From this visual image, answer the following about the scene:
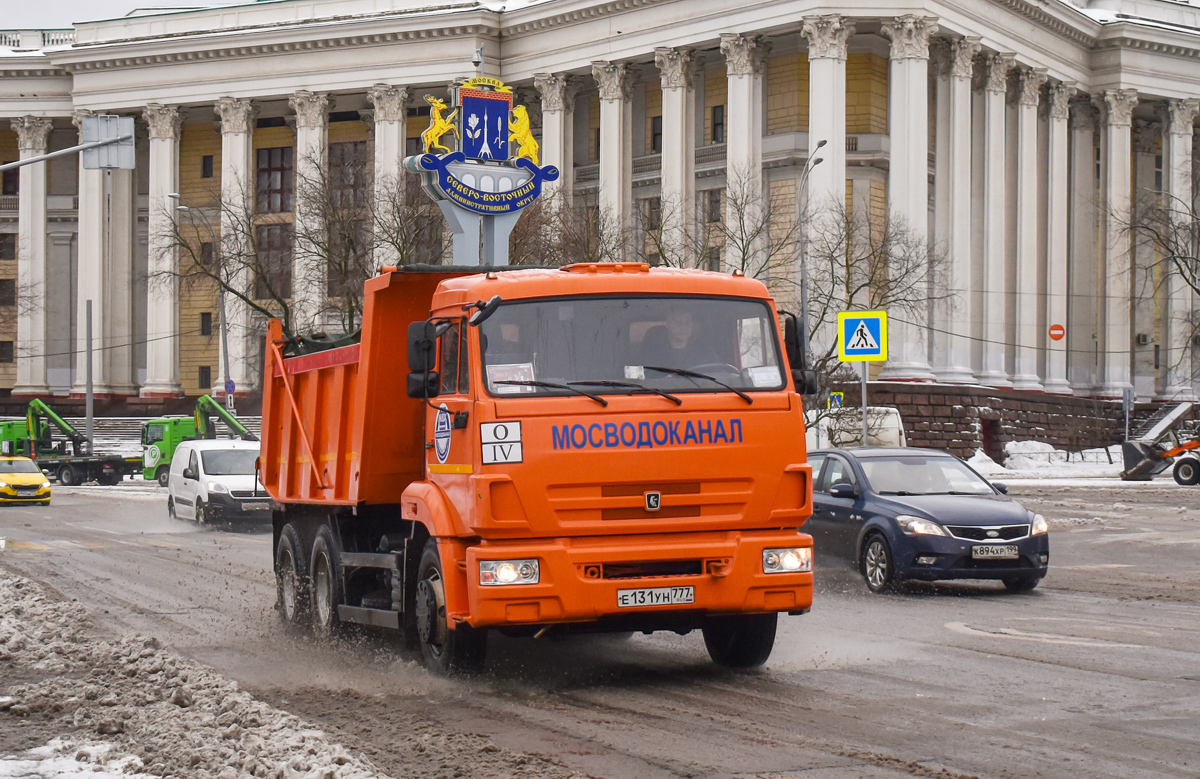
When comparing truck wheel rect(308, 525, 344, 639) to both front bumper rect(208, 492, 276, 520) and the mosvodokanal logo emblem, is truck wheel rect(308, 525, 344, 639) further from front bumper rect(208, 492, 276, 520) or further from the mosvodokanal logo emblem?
front bumper rect(208, 492, 276, 520)

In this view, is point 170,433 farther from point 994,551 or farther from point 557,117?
point 994,551

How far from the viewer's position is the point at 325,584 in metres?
12.8

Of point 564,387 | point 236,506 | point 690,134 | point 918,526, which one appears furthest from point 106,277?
point 564,387

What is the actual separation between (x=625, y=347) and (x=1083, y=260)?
→ 60.5m

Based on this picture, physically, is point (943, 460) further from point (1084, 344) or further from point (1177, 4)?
point (1177, 4)

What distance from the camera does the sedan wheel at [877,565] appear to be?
52.6ft

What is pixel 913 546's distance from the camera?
51.7ft

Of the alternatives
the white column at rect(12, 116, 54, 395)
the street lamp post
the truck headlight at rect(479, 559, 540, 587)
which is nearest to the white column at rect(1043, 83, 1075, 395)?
the street lamp post

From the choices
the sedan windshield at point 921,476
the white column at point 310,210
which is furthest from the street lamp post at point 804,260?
the sedan windshield at point 921,476

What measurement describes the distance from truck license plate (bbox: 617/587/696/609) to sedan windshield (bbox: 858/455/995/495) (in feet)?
25.1

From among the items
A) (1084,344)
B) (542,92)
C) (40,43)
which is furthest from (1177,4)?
(40,43)

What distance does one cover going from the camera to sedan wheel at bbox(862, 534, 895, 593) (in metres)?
16.0

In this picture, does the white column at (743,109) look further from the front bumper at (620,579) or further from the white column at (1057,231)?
the front bumper at (620,579)

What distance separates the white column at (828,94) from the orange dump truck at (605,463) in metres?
42.9
